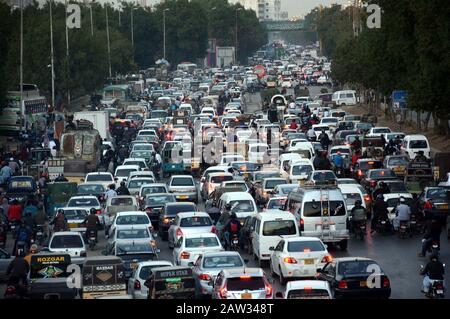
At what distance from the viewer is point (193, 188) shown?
2074 inches

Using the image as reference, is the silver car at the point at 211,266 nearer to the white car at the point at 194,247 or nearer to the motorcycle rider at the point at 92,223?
the white car at the point at 194,247

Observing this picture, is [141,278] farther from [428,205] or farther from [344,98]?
[344,98]

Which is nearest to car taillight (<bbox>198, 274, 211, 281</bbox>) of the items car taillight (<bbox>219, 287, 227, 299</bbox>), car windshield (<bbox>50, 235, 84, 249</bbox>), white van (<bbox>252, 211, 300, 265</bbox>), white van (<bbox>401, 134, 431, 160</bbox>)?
car taillight (<bbox>219, 287, 227, 299</bbox>)

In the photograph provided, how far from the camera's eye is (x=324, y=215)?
3856 cm

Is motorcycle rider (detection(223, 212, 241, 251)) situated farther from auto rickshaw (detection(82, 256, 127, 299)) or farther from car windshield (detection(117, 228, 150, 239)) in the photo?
auto rickshaw (detection(82, 256, 127, 299))

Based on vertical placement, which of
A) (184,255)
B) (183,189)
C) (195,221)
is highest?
(195,221)

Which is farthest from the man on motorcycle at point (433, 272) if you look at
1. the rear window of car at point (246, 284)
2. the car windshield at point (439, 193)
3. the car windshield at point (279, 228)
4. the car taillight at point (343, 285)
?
the car windshield at point (439, 193)

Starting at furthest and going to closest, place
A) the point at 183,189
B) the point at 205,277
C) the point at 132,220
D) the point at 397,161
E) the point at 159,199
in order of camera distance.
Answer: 1. the point at 397,161
2. the point at 183,189
3. the point at 159,199
4. the point at 132,220
5. the point at 205,277

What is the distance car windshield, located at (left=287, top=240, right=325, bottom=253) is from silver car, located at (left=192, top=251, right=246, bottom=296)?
215 cm

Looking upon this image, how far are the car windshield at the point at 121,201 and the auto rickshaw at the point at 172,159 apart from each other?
1789 cm

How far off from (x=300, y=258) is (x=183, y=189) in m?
20.1

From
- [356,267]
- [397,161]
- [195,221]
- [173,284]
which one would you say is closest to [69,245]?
[195,221]
